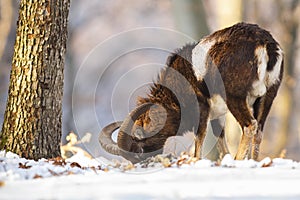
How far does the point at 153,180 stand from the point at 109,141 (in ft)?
9.60

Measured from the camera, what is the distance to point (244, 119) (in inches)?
313

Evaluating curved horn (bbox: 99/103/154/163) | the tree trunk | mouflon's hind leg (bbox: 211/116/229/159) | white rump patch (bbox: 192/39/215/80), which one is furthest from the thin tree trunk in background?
the tree trunk

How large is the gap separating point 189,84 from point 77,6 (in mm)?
22426

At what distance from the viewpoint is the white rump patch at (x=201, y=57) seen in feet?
26.7

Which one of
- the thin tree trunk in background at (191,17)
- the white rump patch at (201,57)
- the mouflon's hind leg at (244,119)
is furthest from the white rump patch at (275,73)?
the thin tree trunk in background at (191,17)

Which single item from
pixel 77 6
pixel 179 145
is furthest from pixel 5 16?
pixel 179 145

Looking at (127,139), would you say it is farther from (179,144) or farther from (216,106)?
(179,144)

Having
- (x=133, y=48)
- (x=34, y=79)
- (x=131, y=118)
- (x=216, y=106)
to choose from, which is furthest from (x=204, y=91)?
(x=133, y=48)

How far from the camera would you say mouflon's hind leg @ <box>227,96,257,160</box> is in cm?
787

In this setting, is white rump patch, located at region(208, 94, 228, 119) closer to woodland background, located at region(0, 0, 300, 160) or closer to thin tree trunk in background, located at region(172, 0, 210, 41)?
woodland background, located at region(0, 0, 300, 160)

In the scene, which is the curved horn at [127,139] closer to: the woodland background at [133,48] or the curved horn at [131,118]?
the curved horn at [131,118]

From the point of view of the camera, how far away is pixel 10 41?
86.5 feet

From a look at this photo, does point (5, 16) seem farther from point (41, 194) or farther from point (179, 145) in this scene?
point (41, 194)

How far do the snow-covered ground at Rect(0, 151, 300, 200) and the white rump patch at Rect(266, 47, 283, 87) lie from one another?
1.22 metres
